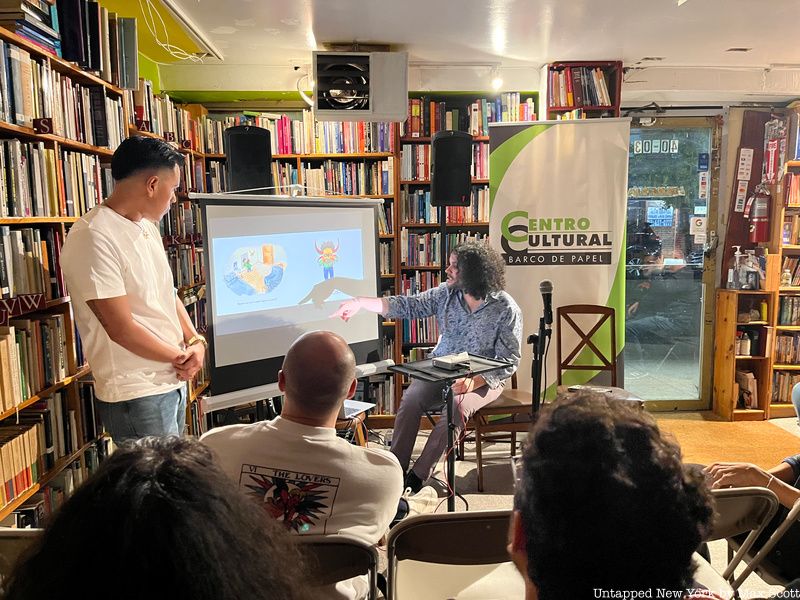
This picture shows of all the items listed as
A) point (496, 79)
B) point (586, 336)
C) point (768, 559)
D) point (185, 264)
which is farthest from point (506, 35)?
point (768, 559)

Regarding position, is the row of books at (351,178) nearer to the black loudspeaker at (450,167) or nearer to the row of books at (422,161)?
the row of books at (422,161)

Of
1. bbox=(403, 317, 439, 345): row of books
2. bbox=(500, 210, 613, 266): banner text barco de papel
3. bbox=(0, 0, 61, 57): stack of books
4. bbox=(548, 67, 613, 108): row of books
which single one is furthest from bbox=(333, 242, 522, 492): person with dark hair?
bbox=(0, 0, 61, 57): stack of books

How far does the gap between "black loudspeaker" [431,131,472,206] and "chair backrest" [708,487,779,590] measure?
2702mm

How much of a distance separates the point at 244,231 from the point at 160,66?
2278mm

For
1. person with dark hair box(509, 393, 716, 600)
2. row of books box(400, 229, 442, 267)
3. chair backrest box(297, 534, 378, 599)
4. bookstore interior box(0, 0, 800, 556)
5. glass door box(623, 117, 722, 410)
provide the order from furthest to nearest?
glass door box(623, 117, 722, 410) → row of books box(400, 229, 442, 267) → bookstore interior box(0, 0, 800, 556) → chair backrest box(297, 534, 378, 599) → person with dark hair box(509, 393, 716, 600)

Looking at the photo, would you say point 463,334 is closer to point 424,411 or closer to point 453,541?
point 424,411

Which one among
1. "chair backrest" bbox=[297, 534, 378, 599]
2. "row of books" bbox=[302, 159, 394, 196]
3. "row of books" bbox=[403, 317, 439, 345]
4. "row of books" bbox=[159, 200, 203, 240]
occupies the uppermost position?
"row of books" bbox=[302, 159, 394, 196]

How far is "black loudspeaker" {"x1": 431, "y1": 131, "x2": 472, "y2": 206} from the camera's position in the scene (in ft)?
12.4

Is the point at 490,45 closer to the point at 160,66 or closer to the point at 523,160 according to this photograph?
the point at 523,160

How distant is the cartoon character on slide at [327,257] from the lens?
3189 mm

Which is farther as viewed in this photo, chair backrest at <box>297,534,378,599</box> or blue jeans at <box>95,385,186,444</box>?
blue jeans at <box>95,385,186,444</box>

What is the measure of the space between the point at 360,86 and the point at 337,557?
3.23 metres

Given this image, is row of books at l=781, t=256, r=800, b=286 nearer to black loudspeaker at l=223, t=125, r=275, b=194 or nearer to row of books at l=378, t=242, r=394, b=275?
row of books at l=378, t=242, r=394, b=275

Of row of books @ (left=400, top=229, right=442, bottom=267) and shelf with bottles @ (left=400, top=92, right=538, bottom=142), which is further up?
shelf with bottles @ (left=400, top=92, right=538, bottom=142)
